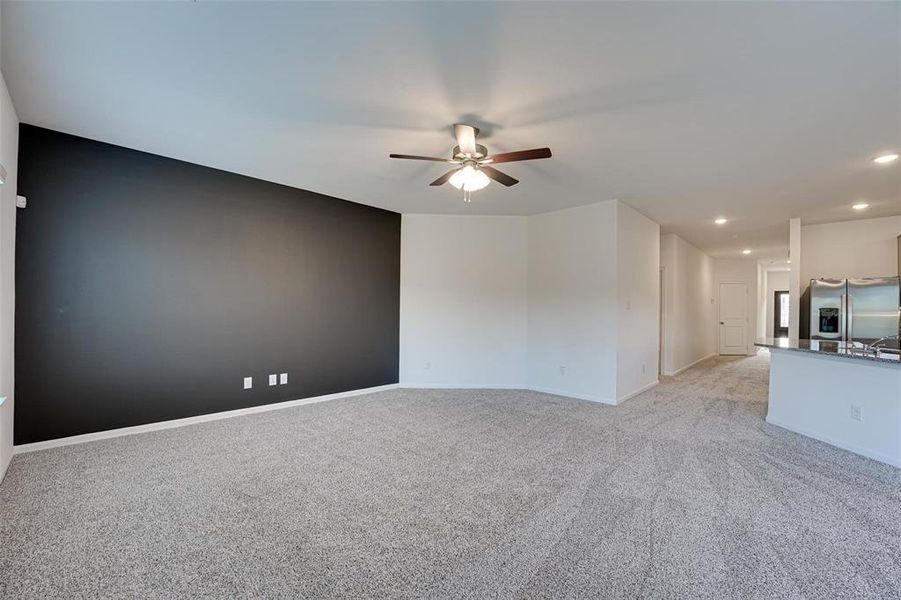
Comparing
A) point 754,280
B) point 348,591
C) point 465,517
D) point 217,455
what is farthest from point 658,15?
point 754,280

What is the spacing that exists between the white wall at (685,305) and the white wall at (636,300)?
1.18m

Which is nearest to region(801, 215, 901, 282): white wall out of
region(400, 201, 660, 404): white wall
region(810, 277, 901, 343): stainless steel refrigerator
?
region(810, 277, 901, 343): stainless steel refrigerator

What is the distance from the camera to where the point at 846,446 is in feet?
11.0

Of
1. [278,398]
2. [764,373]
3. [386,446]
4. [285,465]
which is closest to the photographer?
[285,465]

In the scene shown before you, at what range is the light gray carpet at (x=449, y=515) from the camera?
1.71 metres

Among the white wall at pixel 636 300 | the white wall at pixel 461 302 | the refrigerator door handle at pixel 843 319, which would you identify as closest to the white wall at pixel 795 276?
the refrigerator door handle at pixel 843 319

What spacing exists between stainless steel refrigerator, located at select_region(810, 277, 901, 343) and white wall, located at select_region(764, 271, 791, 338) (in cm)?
725

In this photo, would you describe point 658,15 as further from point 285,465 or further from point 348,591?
point 285,465

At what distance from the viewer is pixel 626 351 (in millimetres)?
5070

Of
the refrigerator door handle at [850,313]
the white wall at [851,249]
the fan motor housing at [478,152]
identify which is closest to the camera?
the fan motor housing at [478,152]

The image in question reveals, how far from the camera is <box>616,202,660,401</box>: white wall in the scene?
4895 millimetres

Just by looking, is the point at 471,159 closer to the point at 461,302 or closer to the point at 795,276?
the point at 461,302

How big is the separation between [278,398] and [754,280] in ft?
37.2

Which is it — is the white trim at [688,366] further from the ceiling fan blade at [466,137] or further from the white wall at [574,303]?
the ceiling fan blade at [466,137]
